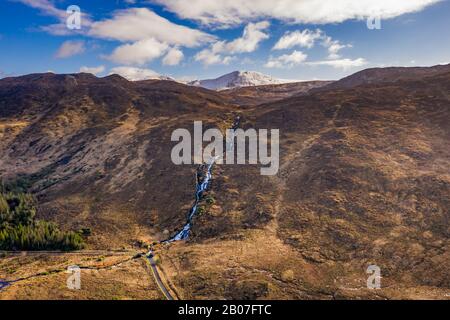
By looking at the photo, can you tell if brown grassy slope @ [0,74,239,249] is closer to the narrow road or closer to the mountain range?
the mountain range

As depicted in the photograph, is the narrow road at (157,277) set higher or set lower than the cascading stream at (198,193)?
lower

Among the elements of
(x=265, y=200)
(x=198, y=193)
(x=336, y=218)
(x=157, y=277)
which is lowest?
(x=157, y=277)

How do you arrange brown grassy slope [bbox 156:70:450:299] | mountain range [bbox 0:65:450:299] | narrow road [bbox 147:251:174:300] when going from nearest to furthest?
narrow road [bbox 147:251:174:300]
brown grassy slope [bbox 156:70:450:299]
mountain range [bbox 0:65:450:299]

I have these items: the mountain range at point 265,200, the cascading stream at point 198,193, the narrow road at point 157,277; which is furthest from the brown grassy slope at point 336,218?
the cascading stream at point 198,193

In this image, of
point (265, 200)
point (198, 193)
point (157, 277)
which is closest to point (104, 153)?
point (198, 193)

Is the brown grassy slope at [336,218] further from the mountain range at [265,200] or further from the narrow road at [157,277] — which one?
the narrow road at [157,277]

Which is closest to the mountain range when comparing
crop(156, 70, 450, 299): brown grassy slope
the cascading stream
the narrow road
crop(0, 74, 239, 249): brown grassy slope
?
crop(156, 70, 450, 299): brown grassy slope

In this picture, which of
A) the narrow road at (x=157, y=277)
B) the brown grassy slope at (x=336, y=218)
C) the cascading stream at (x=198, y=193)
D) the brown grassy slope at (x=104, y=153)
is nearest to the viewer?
the narrow road at (x=157, y=277)

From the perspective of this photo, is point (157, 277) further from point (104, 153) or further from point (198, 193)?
point (104, 153)

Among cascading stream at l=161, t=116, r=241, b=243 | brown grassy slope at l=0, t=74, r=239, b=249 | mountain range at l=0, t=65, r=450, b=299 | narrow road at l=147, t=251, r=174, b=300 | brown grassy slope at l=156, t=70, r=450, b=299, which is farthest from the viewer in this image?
brown grassy slope at l=0, t=74, r=239, b=249

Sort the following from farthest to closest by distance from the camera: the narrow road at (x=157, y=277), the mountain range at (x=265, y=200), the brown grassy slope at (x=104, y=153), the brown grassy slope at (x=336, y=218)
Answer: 1. the brown grassy slope at (x=104, y=153)
2. the mountain range at (x=265, y=200)
3. the brown grassy slope at (x=336, y=218)
4. the narrow road at (x=157, y=277)

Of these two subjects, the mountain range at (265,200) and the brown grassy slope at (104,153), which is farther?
the brown grassy slope at (104,153)

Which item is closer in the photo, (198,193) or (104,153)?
(198,193)
